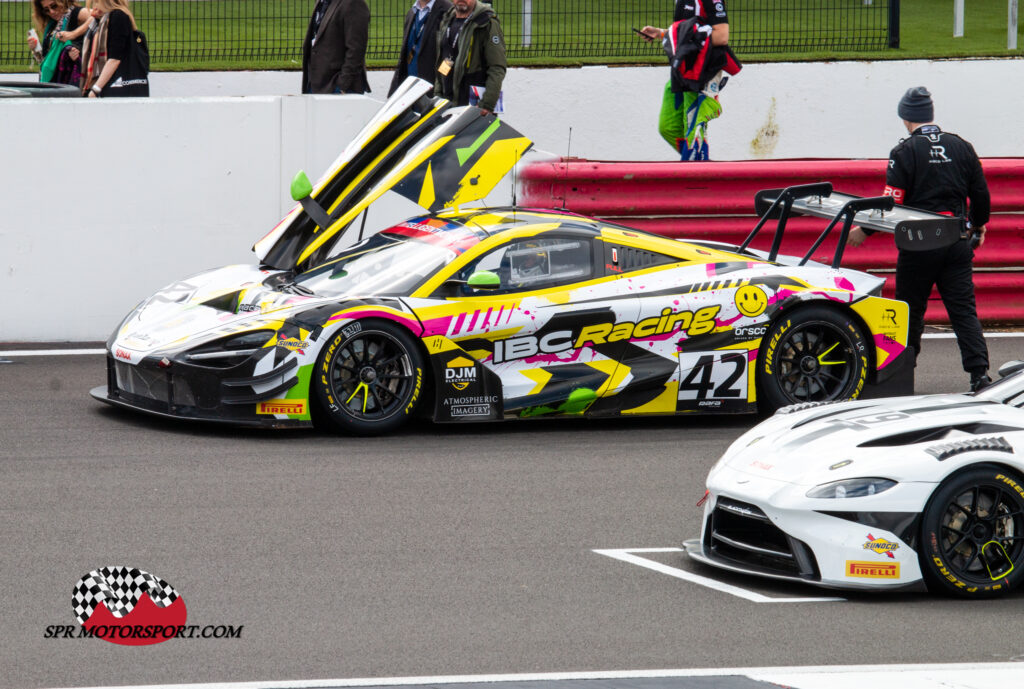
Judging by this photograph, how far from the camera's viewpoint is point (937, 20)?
20.9m

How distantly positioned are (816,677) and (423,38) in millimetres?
9149

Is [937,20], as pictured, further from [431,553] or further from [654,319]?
[431,553]

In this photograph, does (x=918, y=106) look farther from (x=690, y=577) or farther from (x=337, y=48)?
(x=337, y=48)

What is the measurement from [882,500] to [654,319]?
3296 mm

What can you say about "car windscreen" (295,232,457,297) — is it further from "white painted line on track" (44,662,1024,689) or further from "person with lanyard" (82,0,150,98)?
"white painted line on track" (44,662,1024,689)

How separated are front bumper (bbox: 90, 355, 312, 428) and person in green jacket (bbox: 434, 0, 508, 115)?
4.60 m

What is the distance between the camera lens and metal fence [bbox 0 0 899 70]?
16.9m

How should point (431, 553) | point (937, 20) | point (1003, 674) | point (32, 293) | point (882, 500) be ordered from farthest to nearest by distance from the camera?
point (937, 20)
point (32, 293)
point (431, 553)
point (882, 500)
point (1003, 674)

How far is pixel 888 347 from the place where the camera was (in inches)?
381

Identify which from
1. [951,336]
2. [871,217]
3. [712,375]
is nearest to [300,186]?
[712,375]

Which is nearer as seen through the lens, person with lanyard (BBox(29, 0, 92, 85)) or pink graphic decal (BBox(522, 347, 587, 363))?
pink graphic decal (BBox(522, 347, 587, 363))

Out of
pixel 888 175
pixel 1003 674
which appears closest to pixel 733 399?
pixel 888 175

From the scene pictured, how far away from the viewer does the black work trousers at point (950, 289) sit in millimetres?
10117

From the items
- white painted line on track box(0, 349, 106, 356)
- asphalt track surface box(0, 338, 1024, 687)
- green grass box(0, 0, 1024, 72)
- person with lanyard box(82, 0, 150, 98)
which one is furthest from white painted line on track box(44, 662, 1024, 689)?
green grass box(0, 0, 1024, 72)
